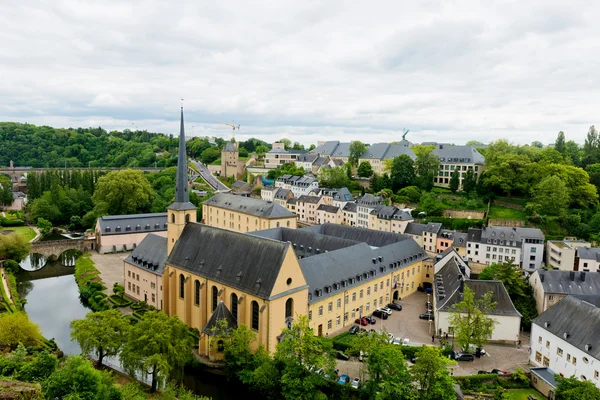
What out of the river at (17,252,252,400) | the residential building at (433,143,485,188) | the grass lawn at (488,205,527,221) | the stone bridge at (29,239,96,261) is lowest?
the river at (17,252,252,400)

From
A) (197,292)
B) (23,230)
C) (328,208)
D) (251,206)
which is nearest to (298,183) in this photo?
(328,208)

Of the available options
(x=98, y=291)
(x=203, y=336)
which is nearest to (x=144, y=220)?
(x=98, y=291)

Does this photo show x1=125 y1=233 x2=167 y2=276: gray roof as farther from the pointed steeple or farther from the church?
the pointed steeple

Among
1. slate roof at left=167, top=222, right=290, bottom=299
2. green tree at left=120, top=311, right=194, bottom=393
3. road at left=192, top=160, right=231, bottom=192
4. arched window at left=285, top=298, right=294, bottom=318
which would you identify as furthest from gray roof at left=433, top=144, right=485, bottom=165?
green tree at left=120, top=311, right=194, bottom=393

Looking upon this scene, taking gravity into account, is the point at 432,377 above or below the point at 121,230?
below

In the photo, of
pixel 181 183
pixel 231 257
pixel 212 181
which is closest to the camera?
pixel 231 257

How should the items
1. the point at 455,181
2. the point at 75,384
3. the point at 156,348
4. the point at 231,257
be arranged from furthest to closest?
the point at 455,181 < the point at 231,257 < the point at 156,348 < the point at 75,384

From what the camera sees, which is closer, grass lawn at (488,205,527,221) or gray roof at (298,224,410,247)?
gray roof at (298,224,410,247)

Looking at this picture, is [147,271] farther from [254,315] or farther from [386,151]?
[386,151]
